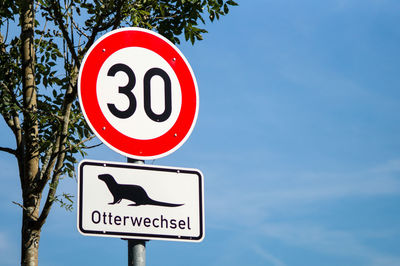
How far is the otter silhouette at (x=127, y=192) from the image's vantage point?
9.94 ft

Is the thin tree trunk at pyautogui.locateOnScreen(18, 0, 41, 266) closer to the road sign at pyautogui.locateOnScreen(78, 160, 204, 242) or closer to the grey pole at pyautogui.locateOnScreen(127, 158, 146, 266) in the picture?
the road sign at pyautogui.locateOnScreen(78, 160, 204, 242)

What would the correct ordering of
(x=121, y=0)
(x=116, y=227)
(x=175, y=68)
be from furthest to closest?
(x=121, y=0), (x=175, y=68), (x=116, y=227)

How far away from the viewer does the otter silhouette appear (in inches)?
119

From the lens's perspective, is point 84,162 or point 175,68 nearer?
point 84,162

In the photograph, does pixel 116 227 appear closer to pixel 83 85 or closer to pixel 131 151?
pixel 131 151

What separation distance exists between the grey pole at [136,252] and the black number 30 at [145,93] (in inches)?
27.7

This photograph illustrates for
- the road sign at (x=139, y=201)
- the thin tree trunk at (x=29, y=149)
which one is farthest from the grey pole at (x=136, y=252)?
the thin tree trunk at (x=29, y=149)

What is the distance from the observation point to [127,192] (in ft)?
10.0

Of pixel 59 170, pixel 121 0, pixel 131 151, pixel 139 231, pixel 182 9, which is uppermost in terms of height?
pixel 182 9

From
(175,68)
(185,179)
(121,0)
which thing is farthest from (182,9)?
(185,179)

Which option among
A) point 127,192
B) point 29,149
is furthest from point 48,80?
point 127,192

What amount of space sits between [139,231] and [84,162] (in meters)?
0.45

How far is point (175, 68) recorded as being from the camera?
3.53 metres

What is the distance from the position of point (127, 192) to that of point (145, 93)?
611mm
